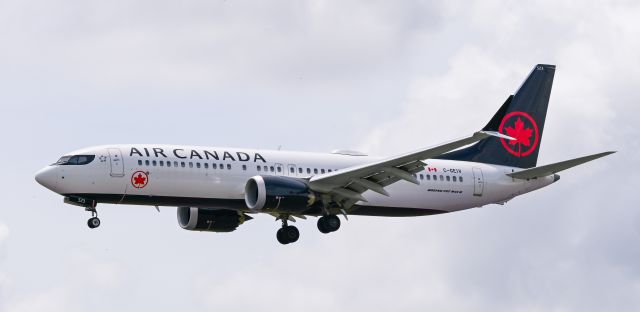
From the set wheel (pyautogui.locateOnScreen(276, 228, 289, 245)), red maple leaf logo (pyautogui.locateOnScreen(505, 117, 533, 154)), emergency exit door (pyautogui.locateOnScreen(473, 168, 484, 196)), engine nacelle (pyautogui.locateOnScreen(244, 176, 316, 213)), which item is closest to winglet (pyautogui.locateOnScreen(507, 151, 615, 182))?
emergency exit door (pyautogui.locateOnScreen(473, 168, 484, 196))

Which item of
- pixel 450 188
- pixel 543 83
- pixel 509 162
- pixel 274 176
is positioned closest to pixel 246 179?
pixel 274 176

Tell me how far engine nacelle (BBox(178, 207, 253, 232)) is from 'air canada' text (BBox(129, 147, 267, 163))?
4796 millimetres

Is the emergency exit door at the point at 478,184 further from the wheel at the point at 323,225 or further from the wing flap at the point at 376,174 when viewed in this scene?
the wheel at the point at 323,225

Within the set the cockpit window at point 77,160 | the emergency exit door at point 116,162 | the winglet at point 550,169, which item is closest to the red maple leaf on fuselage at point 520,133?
the winglet at point 550,169

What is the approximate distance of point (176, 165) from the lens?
5788cm

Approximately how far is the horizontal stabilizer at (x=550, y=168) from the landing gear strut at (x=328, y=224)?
963 centimetres

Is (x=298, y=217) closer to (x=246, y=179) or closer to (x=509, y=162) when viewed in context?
(x=246, y=179)

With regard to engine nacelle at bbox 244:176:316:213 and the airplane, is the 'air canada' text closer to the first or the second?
the airplane

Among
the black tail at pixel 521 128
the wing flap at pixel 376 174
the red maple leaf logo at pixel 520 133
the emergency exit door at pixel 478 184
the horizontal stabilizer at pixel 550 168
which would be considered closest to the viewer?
the wing flap at pixel 376 174

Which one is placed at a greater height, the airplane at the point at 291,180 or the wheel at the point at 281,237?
the airplane at the point at 291,180

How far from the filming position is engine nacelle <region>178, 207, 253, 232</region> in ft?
210

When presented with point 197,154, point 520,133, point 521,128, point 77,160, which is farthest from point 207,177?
point 521,128

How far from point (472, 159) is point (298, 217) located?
366 inches

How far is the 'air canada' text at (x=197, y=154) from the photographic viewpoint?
57.9 m
